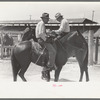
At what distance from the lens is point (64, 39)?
23.2 feet

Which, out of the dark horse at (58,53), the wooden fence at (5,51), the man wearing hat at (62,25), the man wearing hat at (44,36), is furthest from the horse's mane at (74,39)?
the wooden fence at (5,51)

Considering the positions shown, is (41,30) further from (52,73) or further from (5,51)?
(5,51)

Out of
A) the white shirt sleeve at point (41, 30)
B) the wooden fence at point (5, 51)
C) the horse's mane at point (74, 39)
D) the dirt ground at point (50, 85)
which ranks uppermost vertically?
the white shirt sleeve at point (41, 30)

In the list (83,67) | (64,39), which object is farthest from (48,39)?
(83,67)

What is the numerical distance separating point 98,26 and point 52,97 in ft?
5.52

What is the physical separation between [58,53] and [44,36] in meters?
0.42

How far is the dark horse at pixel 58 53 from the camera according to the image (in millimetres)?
7012

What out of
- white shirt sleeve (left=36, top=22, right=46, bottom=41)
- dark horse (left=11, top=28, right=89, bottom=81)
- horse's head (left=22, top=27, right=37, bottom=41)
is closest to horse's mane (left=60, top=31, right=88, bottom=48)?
dark horse (left=11, top=28, right=89, bottom=81)

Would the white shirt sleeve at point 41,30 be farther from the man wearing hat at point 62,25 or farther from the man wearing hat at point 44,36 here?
the man wearing hat at point 62,25

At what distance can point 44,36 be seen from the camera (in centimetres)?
683

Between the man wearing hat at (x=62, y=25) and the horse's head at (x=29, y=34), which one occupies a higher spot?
the man wearing hat at (x=62, y=25)

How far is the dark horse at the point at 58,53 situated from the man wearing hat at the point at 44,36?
88 mm
